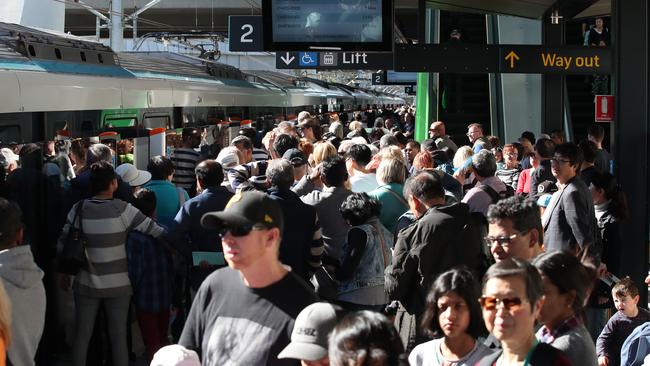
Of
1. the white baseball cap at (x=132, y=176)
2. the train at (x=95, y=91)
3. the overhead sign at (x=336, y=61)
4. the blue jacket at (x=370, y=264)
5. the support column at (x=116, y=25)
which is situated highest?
the support column at (x=116, y=25)

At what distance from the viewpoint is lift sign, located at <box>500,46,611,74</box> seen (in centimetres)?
1100

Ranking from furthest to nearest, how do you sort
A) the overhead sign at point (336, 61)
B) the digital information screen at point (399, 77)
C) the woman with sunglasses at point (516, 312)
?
1. the digital information screen at point (399, 77)
2. the overhead sign at point (336, 61)
3. the woman with sunglasses at point (516, 312)

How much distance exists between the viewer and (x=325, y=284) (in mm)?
6418

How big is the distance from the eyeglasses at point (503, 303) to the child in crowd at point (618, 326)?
3528 mm

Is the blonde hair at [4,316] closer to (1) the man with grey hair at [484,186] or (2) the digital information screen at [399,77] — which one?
(1) the man with grey hair at [484,186]

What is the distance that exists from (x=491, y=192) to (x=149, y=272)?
2.41 meters

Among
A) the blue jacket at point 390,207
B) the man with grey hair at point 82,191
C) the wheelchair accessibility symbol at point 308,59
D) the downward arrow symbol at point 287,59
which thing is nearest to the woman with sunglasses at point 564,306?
the blue jacket at point 390,207

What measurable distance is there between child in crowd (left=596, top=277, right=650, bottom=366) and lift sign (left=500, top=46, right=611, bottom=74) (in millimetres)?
4637

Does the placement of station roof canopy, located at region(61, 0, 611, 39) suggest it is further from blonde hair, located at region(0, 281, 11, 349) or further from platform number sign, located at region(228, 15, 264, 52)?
blonde hair, located at region(0, 281, 11, 349)

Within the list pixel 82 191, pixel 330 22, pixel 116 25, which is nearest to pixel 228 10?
pixel 116 25

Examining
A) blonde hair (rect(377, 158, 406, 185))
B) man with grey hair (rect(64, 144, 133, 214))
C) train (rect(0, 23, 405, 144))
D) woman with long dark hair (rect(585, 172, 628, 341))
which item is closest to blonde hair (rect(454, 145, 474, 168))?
woman with long dark hair (rect(585, 172, 628, 341))

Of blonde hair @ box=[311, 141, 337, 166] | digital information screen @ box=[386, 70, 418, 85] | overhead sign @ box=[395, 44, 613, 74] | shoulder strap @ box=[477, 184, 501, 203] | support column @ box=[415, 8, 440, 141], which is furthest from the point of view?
digital information screen @ box=[386, 70, 418, 85]

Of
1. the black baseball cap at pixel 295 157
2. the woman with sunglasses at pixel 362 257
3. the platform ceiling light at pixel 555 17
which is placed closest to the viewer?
the woman with sunglasses at pixel 362 257

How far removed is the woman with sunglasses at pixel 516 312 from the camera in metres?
3.26
